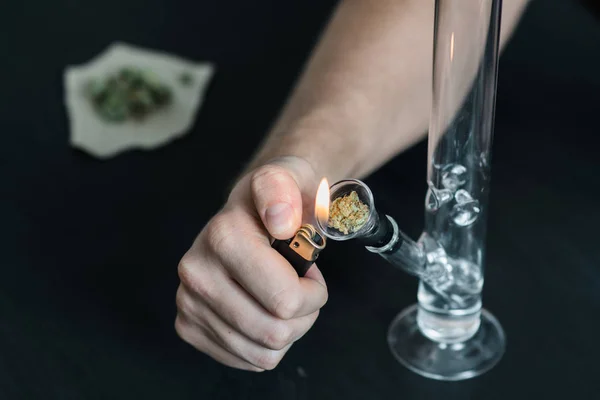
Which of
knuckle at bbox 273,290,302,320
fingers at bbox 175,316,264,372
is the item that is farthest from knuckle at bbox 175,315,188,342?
knuckle at bbox 273,290,302,320

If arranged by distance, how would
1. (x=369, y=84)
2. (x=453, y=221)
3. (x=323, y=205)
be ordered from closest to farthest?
(x=323, y=205)
(x=453, y=221)
(x=369, y=84)

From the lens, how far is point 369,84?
34.4 inches

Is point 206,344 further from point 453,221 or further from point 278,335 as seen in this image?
point 453,221

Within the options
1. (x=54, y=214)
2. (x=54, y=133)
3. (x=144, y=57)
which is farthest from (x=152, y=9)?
(x=54, y=214)

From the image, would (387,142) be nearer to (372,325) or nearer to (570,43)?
(372,325)

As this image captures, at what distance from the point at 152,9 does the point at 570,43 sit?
63 cm

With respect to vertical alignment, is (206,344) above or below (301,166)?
below

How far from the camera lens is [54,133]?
1.09 metres

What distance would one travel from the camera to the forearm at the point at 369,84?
84 centimetres

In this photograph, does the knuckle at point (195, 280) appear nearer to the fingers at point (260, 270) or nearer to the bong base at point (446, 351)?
the fingers at point (260, 270)

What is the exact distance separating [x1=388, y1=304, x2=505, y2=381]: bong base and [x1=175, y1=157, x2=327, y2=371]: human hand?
13cm

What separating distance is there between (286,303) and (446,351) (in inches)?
8.1

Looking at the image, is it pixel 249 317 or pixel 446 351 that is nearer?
pixel 249 317

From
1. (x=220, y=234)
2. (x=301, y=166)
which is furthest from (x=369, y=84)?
(x=220, y=234)
